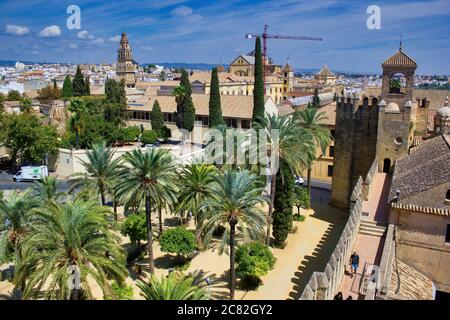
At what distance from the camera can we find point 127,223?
26.9m

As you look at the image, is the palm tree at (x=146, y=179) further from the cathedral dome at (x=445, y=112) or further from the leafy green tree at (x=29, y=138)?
the cathedral dome at (x=445, y=112)

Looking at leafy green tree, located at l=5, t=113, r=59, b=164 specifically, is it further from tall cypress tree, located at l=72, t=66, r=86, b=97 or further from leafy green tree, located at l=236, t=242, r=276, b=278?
tall cypress tree, located at l=72, t=66, r=86, b=97

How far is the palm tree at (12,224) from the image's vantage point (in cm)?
1938

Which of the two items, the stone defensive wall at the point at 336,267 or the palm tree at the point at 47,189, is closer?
the stone defensive wall at the point at 336,267

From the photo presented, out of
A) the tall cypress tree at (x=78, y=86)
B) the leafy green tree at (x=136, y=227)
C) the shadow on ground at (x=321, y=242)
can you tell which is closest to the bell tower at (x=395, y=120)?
the shadow on ground at (x=321, y=242)

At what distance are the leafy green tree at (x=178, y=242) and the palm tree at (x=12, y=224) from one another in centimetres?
844

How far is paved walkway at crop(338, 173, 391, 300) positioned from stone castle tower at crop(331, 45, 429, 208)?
2.49 metres

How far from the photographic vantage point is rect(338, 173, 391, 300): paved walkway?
67.3ft

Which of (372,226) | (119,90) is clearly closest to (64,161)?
(119,90)

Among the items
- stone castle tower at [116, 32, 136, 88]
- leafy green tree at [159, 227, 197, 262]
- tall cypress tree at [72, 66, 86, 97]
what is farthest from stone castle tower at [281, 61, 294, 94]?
leafy green tree at [159, 227, 197, 262]

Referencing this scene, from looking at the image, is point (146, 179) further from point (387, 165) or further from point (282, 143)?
point (387, 165)

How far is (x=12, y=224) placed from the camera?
19.8 meters

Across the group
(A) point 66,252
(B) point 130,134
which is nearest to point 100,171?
(A) point 66,252
